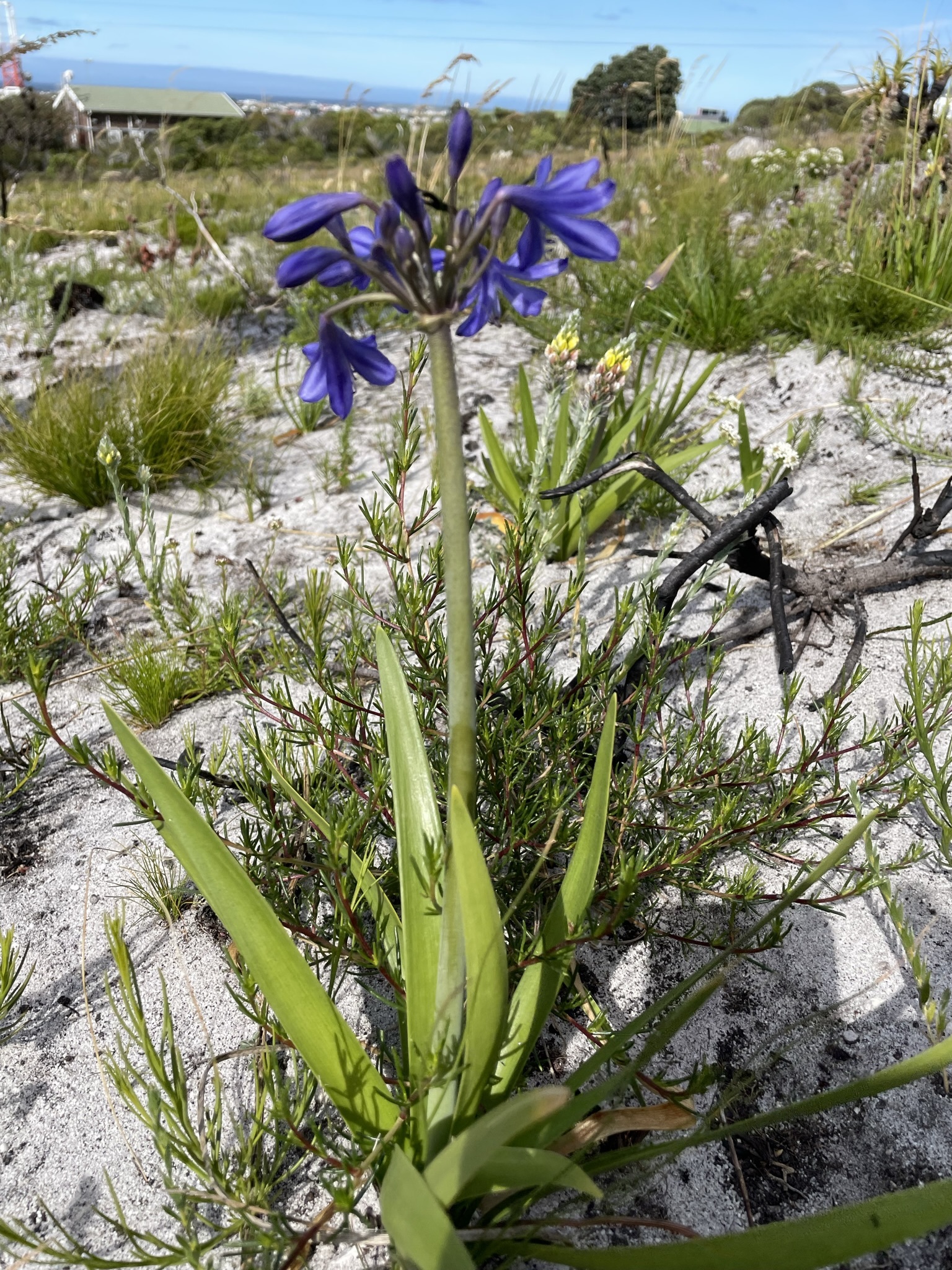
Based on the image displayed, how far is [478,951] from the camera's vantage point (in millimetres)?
1040

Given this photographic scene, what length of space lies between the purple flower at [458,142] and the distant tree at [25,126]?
743 cm

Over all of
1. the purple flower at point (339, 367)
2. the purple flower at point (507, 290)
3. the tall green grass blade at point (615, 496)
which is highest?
the purple flower at point (507, 290)

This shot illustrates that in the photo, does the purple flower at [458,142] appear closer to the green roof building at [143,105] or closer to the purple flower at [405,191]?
the purple flower at [405,191]

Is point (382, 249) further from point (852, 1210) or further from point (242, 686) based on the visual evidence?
point (852, 1210)

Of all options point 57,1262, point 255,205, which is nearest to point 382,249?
point 57,1262

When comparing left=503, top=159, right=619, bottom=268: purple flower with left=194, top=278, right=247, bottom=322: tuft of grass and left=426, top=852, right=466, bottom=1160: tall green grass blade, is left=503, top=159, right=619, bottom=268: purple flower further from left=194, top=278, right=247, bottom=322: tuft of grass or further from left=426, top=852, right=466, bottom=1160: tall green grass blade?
left=194, top=278, right=247, bottom=322: tuft of grass

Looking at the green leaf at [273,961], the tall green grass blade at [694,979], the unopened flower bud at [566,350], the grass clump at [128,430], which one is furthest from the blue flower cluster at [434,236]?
the grass clump at [128,430]

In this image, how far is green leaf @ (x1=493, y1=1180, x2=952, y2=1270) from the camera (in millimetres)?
953

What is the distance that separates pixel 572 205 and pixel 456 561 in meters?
0.43

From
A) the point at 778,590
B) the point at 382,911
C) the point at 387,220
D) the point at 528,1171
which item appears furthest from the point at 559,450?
the point at 528,1171

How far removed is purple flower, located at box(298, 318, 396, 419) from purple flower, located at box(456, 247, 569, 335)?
0.12 m

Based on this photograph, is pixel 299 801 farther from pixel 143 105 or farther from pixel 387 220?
pixel 143 105

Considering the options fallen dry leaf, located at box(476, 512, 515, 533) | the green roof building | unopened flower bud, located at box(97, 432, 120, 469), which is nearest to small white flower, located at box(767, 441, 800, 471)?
fallen dry leaf, located at box(476, 512, 515, 533)

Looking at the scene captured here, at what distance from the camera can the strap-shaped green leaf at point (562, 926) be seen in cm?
122
